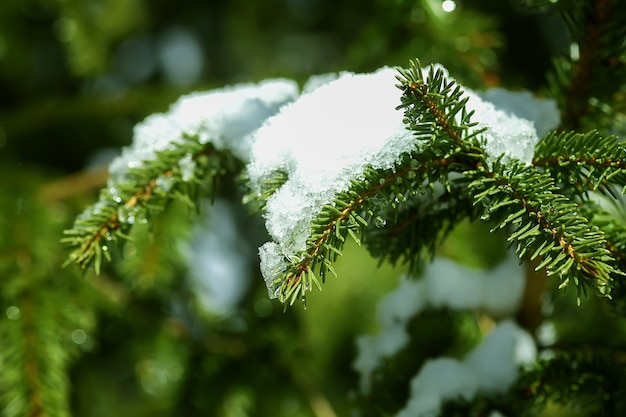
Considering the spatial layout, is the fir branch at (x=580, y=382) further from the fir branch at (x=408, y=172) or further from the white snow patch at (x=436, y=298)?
the fir branch at (x=408, y=172)

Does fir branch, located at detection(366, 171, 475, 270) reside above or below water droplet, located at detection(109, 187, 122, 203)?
below

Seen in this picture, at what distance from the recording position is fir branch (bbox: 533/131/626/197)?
0.63 metres

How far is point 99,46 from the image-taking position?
159cm

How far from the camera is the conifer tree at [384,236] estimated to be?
639mm

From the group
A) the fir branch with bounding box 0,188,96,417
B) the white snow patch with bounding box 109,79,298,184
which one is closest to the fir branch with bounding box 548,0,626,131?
the white snow patch with bounding box 109,79,298,184

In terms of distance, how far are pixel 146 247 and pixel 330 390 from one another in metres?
0.63

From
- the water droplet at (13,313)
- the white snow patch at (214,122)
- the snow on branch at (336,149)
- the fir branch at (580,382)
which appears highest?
the white snow patch at (214,122)

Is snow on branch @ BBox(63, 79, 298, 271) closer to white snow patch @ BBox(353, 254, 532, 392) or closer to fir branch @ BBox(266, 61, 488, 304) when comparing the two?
fir branch @ BBox(266, 61, 488, 304)

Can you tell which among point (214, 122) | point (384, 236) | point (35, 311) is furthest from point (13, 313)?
point (384, 236)

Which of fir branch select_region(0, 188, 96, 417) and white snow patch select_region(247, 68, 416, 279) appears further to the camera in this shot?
fir branch select_region(0, 188, 96, 417)

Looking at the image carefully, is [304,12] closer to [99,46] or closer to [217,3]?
[217,3]

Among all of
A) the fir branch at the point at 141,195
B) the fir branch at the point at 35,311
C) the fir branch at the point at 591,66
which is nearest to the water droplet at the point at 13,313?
the fir branch at the point at 35,311

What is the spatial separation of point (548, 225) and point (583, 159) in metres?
0.10

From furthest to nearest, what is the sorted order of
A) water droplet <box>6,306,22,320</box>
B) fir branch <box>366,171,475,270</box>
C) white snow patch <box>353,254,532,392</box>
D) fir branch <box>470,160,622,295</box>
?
water droplet <box>6,306,22,320</box>
white snow patch <box>353,254,532,392</box>
fir branch <box>366,171,475,270</box>
fir branch <box>470,160,622,295</box>
